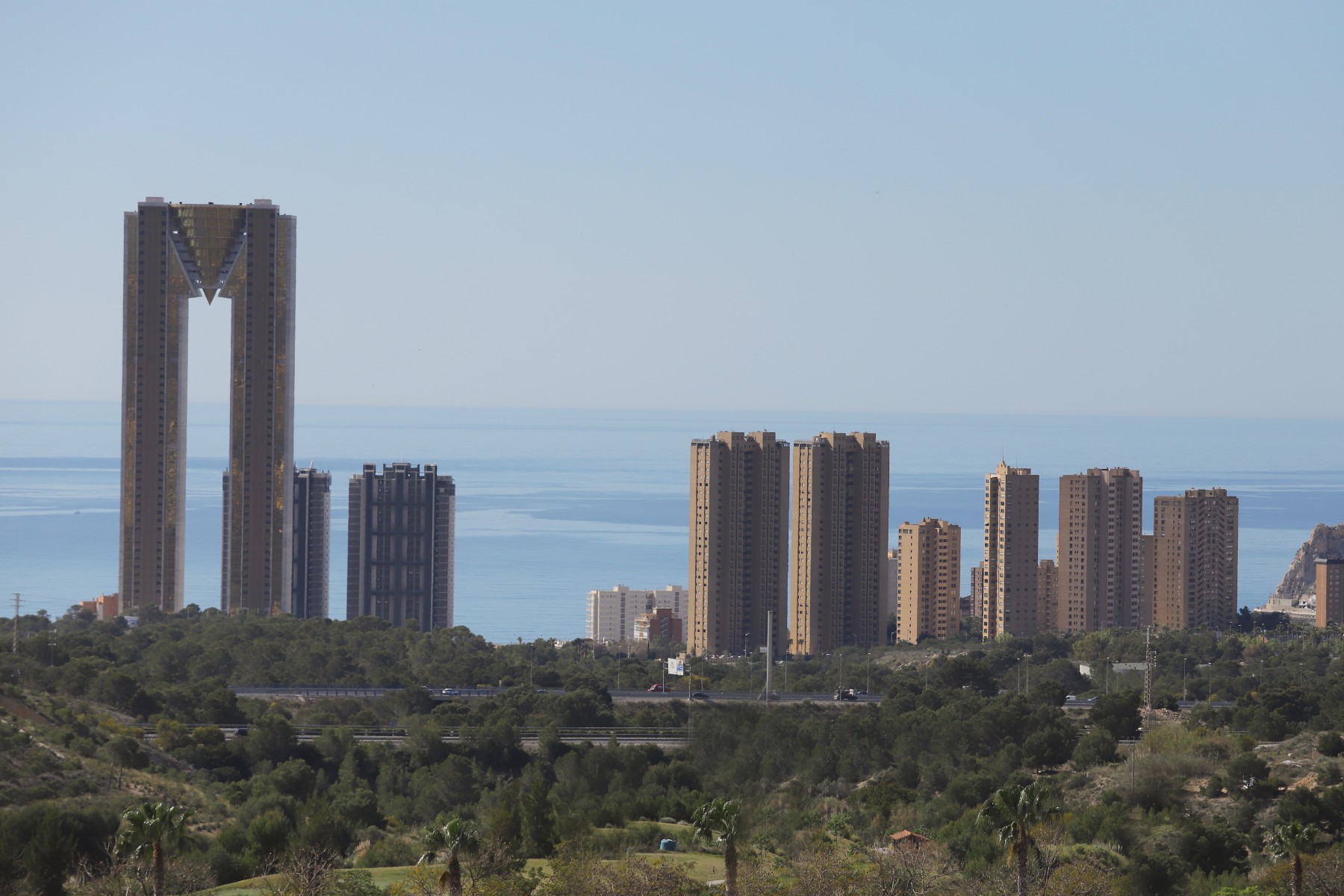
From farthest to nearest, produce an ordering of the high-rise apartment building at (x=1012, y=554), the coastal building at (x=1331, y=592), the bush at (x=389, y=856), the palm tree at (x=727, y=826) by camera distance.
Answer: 1. the coastal building at (x=1331, y=592)
2. the high-rise apartment building at (x=1012, y=554)
3. the bush at (x=389, y=856)
4. the palm tree at (x=727, y=826)

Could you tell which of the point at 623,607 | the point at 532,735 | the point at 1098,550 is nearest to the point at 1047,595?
the point at 1098,550

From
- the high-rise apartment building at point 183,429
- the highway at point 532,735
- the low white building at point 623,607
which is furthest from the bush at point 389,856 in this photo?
the low white building at point 623,607

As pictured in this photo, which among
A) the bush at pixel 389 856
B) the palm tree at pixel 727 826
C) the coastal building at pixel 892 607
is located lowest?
the coastal building at pixel 892 607

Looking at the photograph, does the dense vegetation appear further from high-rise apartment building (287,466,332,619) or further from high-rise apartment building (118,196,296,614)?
high-rise apartment building (287,466,332,619)

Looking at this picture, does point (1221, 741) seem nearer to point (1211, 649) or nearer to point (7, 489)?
point (1211, 649)

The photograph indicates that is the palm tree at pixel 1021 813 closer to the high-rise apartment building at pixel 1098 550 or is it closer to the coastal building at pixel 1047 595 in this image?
the coastal building at pixel 1047 595

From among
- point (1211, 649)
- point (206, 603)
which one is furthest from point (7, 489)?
point (1211, 649)

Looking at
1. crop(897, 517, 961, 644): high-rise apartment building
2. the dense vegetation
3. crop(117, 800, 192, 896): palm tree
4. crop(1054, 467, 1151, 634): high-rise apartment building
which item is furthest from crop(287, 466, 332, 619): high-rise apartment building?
crop(117, 800, 192, 896): palm tree
